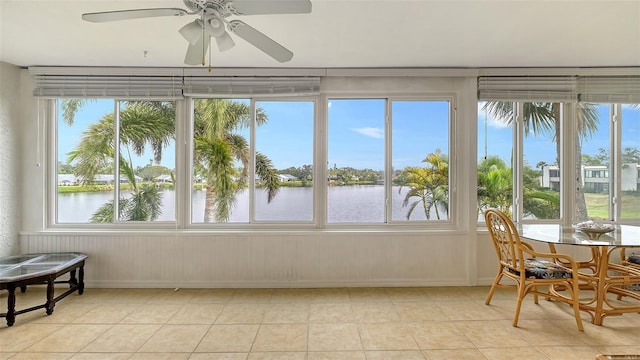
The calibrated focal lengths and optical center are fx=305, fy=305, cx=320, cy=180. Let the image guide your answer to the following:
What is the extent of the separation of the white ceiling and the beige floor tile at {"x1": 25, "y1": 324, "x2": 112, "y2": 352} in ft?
7.73

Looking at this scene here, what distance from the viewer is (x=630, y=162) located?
11.2 ft

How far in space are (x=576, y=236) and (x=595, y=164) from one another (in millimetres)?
1485

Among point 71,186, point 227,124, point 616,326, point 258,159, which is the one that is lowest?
point 616,326

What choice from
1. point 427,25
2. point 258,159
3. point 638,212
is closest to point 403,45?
point 427,25

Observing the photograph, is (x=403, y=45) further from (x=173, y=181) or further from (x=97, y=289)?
(x=97, y=289)

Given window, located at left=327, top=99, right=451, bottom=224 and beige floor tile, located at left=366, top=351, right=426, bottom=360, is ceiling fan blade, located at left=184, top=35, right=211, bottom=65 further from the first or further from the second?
beige floor tile, located at left=366, top=351, right=426, bottom=360

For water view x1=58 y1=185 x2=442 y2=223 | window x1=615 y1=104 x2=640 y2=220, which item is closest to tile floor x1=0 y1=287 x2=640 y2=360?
water view x1=58 y1=185 x2=442 y2=223

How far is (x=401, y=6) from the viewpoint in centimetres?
207

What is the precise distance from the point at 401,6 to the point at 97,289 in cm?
388

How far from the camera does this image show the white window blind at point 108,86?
3205 mm

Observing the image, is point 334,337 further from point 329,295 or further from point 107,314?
point 107,314

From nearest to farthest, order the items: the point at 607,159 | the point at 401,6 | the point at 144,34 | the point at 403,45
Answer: the point at 401,6
the point at 144,34
the point at 403,45
the point at 607,159

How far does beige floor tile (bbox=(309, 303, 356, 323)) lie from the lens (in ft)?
8.31

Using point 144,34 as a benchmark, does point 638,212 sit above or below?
below
